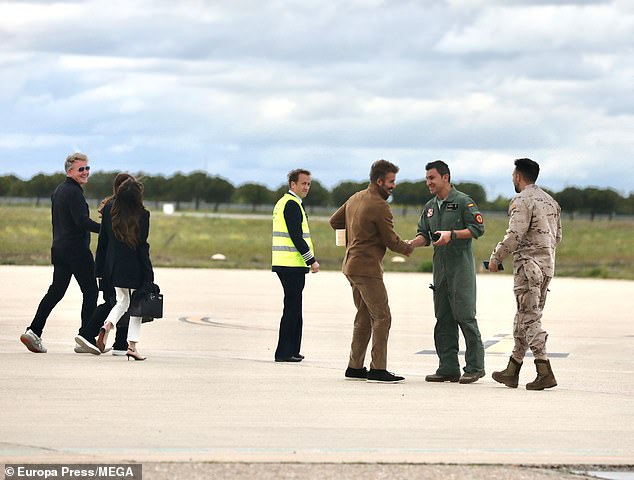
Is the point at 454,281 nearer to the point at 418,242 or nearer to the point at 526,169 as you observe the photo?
the point at 418,242

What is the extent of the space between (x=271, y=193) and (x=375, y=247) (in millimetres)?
174735

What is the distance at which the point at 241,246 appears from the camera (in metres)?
64.0

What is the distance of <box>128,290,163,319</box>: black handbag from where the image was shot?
14.4 metres

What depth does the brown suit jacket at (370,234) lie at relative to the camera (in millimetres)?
13078

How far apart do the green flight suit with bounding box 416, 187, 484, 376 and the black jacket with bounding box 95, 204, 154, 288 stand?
289 centimetres

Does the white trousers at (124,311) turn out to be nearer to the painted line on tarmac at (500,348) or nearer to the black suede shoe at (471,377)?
the black suede shoe at (471,377)

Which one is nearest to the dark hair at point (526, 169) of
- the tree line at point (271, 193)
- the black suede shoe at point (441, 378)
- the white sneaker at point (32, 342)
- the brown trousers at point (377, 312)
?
the brown trousers at point (377, 312)

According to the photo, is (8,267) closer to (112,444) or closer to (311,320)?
(311,320)

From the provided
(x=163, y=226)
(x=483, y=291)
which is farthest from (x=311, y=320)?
(x=163, y=226)

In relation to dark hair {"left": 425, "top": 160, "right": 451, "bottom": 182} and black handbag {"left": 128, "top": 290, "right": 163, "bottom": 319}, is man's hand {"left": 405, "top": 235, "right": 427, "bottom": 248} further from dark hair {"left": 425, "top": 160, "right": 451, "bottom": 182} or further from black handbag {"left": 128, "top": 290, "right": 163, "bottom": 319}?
black handbag {"left": 128, "top": 290, "right": 163, "bottom": 319}

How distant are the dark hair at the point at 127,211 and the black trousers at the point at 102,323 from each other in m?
0.77

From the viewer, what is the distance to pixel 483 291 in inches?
1258

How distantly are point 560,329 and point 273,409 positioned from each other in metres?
11.0

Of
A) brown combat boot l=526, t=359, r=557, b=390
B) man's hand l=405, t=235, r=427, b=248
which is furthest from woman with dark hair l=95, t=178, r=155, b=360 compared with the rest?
brown combat boot l=526, t=359, r=557, b=390
